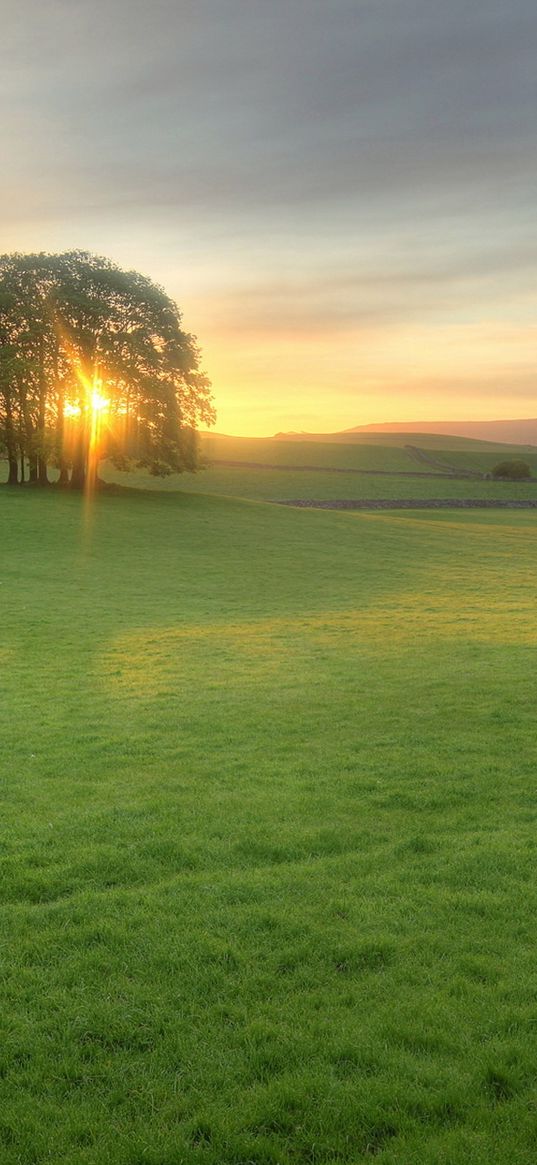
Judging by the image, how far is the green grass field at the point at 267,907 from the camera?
19.1ft

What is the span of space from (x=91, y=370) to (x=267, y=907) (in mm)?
59662

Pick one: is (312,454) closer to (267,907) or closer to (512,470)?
(512,470)

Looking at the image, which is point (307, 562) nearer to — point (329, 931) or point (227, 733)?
point (227, 733)

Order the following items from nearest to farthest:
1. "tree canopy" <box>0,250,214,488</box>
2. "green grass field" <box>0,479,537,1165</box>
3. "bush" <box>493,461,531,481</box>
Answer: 1. "green grass field" <box>0,479,537,1165</box>
2. "tree canopy" <box>0,250,214,488</box>
3. "bush" <box>493,461,531,481</box>

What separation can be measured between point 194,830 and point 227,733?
15.3ft

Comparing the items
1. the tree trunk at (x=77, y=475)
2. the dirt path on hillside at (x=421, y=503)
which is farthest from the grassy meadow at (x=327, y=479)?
the tree trunk at (x=77, y=475)

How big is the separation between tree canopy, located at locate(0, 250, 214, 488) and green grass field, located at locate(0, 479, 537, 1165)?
4458 cm

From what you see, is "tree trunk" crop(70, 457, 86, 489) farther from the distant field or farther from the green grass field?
the distant field

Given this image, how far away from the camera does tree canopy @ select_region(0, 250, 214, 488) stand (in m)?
62.4

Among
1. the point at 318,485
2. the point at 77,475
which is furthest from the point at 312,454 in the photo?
the point at 77,475

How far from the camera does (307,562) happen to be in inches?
1818

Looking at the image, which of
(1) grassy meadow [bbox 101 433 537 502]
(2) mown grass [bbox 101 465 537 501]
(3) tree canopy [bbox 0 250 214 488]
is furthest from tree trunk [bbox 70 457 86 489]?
(2) mown grass [bbox 101 465 537 501]

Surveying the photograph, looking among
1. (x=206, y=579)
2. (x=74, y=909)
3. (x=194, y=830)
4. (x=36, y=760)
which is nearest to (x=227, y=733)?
(x=36, y=760)

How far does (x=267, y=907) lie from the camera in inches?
340
